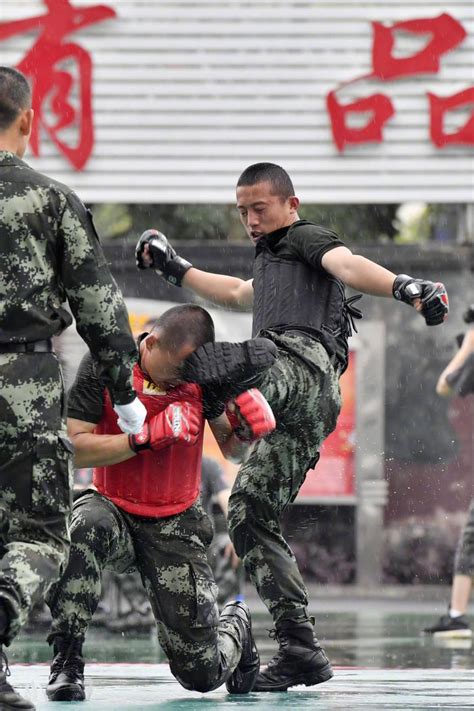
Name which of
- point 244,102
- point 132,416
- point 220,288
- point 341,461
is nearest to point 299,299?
point 220,288

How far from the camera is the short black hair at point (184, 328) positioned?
5605 millimetres

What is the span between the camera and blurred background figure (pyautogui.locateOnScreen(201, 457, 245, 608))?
35.8ft

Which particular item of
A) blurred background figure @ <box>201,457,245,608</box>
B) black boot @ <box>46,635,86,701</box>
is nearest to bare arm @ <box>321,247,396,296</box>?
black boot @ <box>46,635,86,701</box>

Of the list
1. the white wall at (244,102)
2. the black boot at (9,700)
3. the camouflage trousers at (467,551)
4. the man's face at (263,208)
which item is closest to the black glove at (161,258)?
the man's face at (263,208)

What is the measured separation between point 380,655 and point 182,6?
8234mm

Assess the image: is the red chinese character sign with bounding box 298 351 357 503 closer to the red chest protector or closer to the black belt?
the red chest protector

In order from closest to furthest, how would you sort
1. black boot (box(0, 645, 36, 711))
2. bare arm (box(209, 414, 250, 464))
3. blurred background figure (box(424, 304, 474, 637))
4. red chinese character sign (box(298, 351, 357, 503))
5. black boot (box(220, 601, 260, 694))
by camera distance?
black boot (box(0, 645, 36, 711)) < bare arm (box(209, 414, 250, 464)) < black boot (box(220, 601, 260, 694)) < blurred background figure (box(424, 304, 474, 637)) < red chinese character sign (box(298, 351, 357, 503))

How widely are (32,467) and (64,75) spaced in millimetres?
10540

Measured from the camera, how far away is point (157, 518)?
5.76 m

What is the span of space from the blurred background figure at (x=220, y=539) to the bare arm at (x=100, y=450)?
17.3ft

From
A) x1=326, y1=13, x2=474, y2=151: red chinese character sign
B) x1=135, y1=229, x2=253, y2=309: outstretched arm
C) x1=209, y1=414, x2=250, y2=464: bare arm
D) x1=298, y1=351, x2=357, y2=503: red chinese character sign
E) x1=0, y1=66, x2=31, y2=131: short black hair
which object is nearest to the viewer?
x1=0, y1=66, x2=31, y2=131: short black hair

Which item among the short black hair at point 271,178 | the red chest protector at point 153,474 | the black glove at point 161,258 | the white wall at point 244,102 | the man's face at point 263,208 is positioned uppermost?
the white wall at point 244,102

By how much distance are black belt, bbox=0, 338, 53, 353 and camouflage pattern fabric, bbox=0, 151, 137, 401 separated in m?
0.02

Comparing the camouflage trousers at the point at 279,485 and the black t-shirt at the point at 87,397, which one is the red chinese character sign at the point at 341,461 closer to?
the camouflage trousers at the point at 279,485
